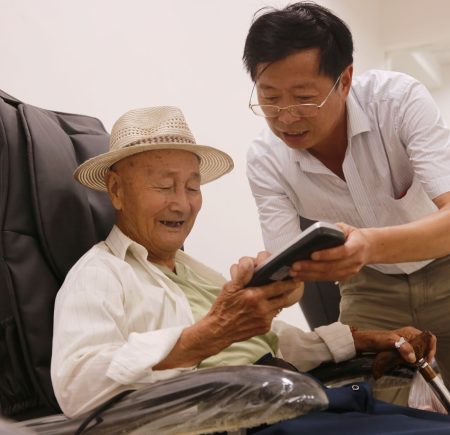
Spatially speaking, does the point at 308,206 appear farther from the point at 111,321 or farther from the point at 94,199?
the point at 111,321

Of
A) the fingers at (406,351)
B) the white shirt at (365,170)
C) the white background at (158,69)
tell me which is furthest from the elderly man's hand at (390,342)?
the white background at (158,69)

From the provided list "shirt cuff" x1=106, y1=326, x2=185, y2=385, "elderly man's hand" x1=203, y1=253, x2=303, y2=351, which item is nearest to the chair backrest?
"shirt cuff" x1=106, y1=326, x2=185, y2=385

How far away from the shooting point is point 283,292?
3.86 ft

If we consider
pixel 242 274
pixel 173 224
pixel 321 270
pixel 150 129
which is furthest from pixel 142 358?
pixel 150 129

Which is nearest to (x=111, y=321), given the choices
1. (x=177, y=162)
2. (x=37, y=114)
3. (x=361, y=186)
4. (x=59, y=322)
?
(x=59, y=322)

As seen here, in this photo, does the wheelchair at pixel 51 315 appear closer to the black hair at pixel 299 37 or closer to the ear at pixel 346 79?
the black hair at pixel 299 37

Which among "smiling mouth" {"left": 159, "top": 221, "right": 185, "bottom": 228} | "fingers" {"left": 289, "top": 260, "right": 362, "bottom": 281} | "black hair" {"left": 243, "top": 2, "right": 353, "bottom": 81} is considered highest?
"black hair" {"left": 243, "top": 2, "right": 353, "bottom": 81}

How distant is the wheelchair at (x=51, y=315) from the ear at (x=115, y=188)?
0.06 m

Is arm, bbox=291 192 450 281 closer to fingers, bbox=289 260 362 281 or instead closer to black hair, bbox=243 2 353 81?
fingers, bbox=289 260 362 281

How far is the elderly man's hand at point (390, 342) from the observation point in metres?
1.49

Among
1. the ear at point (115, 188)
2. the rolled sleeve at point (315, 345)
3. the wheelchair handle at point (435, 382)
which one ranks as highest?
the ear at point (115, 188)

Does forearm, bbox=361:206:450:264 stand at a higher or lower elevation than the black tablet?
lower

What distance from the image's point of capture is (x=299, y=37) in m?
1.53

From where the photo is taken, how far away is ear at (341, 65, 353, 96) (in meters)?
1.60
